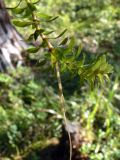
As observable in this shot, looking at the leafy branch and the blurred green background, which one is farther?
the blurred green background

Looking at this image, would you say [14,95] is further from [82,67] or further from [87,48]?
[82,67]

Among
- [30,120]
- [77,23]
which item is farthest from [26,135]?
[77,23]

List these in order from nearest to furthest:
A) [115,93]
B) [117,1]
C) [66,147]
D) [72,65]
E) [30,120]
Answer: [72,65] < [66,147] < [30,120] < [115,93] < [117,1]

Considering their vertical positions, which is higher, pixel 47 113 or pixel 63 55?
pixel 63 55

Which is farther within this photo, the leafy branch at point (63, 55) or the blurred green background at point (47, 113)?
the blurred green background at point (47, 113)

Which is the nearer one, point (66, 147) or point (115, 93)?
point (66, 147)

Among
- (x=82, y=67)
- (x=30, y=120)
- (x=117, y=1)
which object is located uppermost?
Answer: (x=82, y=67)

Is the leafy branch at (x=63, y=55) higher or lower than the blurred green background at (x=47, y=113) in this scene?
higher

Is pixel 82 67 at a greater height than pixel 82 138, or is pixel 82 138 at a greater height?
pixel 82 67

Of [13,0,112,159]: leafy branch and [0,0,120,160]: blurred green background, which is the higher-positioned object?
[13,0,112,159]: leafy branch

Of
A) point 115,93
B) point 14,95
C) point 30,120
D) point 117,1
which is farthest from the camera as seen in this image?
point 117,1

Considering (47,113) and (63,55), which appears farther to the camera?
(47,113)
